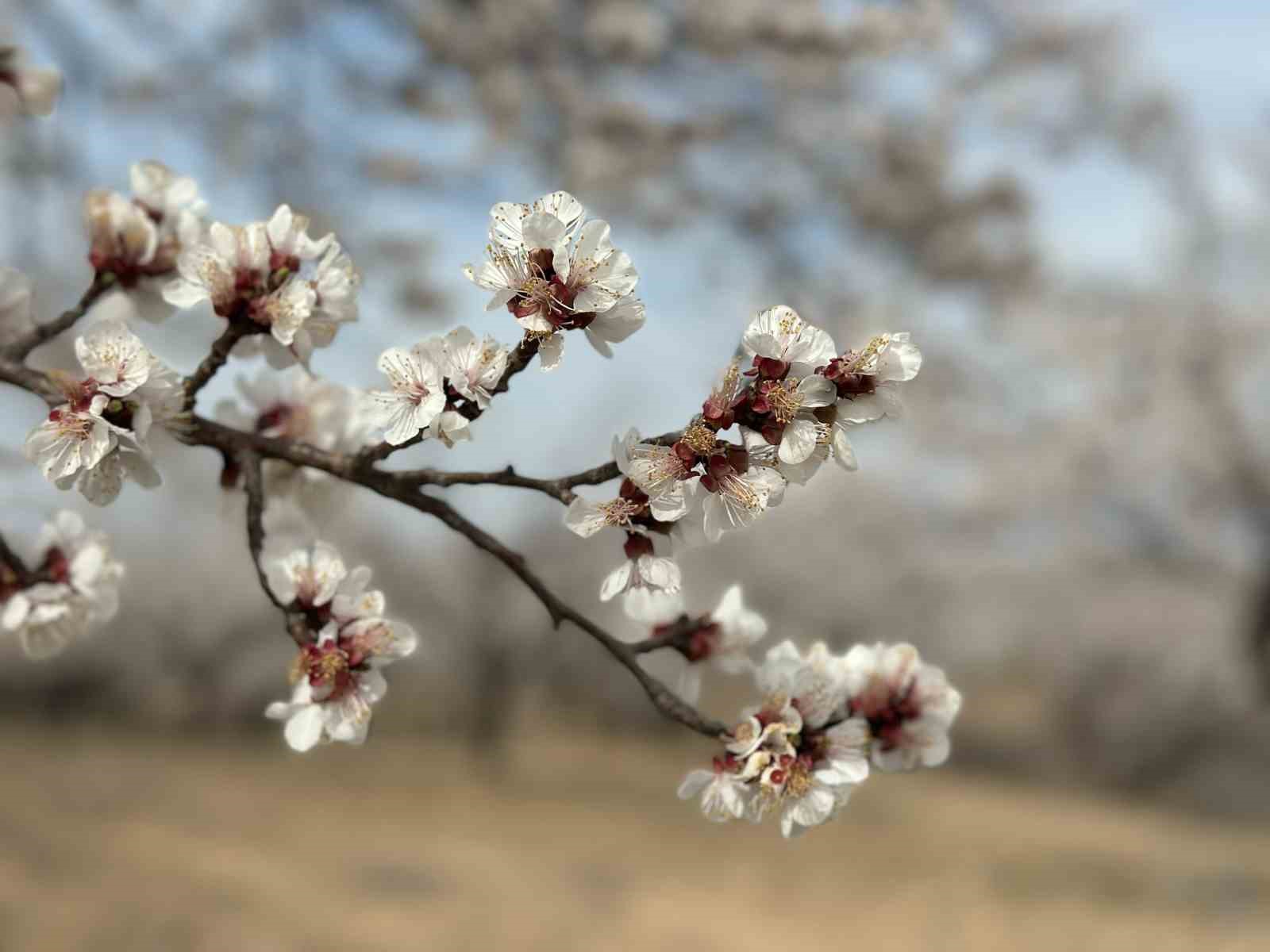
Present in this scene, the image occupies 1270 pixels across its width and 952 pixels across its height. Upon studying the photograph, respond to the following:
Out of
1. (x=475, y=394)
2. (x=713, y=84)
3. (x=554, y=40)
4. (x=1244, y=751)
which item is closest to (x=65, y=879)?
(x=554, y=40)

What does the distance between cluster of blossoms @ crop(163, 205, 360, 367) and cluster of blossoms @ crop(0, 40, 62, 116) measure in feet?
0.74

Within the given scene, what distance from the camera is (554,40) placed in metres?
2.57

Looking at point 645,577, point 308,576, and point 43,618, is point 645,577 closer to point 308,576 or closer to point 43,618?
point 308,576

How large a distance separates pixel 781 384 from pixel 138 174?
1.27 ft

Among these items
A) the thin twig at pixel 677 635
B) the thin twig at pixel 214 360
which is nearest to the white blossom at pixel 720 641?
the thin twig at pixel 677 635

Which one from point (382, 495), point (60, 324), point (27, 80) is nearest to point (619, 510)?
point (382, 495)

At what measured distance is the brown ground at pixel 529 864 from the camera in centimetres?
280

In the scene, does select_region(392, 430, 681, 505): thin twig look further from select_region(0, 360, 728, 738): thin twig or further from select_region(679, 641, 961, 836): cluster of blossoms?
select_region(679, 641, 961, 836): cluster of blossoms

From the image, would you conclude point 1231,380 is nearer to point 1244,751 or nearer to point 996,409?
point 996,409

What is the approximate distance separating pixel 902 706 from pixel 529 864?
316cm

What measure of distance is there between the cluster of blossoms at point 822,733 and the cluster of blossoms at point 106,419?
0.26 metres

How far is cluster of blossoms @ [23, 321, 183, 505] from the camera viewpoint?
47cm

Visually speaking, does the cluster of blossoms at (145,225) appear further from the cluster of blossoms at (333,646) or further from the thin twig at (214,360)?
the cluster of blossoms at (333,646)

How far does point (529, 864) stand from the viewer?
3.51 meters
